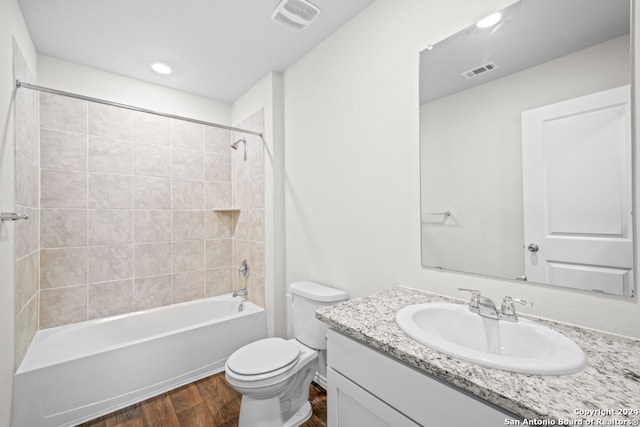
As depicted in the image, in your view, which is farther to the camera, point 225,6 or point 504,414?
point 225,6

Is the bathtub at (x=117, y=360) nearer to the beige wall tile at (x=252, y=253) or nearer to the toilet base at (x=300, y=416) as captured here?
the beige wall tile at (x=252, y=253)

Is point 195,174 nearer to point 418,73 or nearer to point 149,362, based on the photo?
point 149,362

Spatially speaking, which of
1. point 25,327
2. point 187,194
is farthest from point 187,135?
point 25,327

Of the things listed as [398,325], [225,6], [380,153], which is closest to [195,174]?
[225,6]

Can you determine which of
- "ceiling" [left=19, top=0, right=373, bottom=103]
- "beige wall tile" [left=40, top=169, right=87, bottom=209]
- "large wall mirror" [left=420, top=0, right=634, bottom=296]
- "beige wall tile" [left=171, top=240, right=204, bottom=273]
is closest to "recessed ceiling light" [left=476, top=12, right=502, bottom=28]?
"large wall mirror" [left=420, top=0, right=634, bottom=296]

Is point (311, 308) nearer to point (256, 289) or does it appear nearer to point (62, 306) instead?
point (256, 289)

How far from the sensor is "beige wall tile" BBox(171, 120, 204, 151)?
2.65m

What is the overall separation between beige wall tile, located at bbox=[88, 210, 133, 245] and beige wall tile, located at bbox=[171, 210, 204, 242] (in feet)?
1.16

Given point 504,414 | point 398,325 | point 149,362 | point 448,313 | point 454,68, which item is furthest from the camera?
point 149,362

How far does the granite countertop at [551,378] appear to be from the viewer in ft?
1.76

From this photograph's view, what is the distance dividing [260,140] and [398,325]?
206 centimetres

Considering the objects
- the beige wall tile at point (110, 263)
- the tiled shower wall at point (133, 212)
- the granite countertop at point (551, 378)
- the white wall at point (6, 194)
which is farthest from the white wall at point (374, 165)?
the white wall at point (6, 194)

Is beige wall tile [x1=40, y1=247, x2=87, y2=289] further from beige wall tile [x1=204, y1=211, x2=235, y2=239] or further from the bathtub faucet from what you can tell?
the bathtub faucet

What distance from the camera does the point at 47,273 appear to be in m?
2.04
